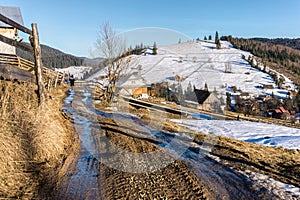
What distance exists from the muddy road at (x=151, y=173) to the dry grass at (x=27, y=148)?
418 mm

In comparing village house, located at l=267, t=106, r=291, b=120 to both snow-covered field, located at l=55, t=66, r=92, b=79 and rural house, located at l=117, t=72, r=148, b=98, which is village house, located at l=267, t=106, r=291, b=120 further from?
snow-covered field, located at l=55, t=66, r=92, b=79

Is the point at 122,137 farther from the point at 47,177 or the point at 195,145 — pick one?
the point at 47,177

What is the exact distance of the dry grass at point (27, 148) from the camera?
3957mm

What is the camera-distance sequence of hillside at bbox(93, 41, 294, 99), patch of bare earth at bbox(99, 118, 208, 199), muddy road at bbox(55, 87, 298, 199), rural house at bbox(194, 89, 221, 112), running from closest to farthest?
Answer: patch of bare earth at bbox(99, 118, 208, 199) < muddy road at bbox(55, 87, 298, 199) < rural house at bbox(194, 89, 221, 112) < hillside at bbox(93, 41, 294, 99)

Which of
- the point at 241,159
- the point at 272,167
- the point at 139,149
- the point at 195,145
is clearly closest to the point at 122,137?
the point at 139,149

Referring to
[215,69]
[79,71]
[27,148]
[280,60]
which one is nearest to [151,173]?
[27,148]

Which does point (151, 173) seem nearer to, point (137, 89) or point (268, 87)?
point (137, 89)

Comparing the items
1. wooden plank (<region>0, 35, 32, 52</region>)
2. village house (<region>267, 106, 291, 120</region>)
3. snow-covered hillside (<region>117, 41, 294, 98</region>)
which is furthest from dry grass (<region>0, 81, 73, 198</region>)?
village house (<region>267, 106, 291, 120</region>)

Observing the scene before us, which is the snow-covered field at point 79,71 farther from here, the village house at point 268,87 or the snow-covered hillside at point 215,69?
the village house at point 268,87

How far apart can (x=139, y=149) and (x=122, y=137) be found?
1360 mm

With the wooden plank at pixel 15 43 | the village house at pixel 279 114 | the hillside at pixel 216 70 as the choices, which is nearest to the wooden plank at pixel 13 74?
the wooden plank at pixel 15 43

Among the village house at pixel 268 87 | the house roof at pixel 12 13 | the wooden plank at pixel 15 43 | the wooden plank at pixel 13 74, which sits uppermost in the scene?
the house roof at pixel 12 13

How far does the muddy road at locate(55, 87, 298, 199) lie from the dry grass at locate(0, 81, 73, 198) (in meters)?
0.42

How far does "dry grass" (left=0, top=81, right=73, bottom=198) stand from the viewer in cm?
396
